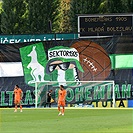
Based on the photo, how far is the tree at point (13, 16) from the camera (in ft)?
218

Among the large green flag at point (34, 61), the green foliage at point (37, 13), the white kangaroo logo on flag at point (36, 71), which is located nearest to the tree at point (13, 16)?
the green foliage at point (37, 13)

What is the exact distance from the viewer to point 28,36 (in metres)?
52.3

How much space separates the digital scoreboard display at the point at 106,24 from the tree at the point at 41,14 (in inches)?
707

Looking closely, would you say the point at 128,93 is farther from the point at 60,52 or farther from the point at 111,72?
the point at 60,52

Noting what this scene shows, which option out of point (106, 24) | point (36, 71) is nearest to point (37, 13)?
point (36, 71)

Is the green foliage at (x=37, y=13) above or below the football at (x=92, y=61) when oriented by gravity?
above

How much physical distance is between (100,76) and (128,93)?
233 centimetres

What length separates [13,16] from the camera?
2635 inches

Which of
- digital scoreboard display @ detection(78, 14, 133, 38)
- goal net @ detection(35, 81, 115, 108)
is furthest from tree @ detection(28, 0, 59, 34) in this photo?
digital scoreboard display @ detection(78, 14, 133, 38)

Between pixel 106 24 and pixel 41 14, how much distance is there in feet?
A: 63.3

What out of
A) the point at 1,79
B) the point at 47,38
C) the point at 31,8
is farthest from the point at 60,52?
the point at 31,8

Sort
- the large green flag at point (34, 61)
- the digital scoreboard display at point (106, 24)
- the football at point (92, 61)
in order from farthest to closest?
the large green flag at point (34, 61) → the football at point (92, 61) → the digital scoreboard display at point (106, 24)

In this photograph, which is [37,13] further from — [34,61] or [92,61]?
[92,61]

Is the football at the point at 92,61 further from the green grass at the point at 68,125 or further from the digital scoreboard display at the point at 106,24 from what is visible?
the green grass at the point at 68,125
